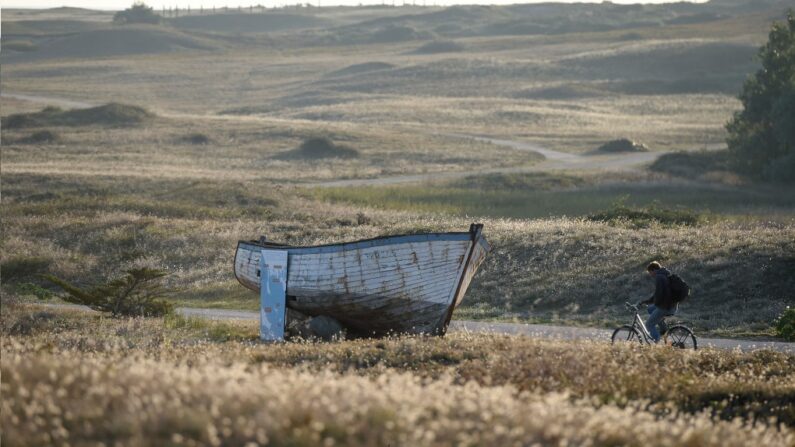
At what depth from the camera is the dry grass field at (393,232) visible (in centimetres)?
916

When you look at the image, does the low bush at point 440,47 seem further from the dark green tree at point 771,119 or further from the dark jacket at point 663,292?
the dark jacket at point 663,292

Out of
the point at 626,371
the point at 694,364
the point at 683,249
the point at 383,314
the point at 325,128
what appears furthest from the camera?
the point at 325,128

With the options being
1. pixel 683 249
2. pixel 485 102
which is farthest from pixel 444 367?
pixel 485 102

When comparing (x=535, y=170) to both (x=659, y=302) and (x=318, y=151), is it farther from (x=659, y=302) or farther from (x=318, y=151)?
(x=659, y=302)

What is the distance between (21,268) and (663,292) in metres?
22.1

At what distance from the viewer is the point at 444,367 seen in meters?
14.8

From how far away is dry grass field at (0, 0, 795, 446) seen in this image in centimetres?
916

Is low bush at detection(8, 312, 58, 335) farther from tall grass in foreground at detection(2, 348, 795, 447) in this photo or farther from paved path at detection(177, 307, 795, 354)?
tall grass in foreground at detection(2, 348, 795, 447)

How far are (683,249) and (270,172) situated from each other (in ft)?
127

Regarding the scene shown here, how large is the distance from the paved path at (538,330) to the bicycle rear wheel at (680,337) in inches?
16.7

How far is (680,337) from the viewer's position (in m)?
19.2

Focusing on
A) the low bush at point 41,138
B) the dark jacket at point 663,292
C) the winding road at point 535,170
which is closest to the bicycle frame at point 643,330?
the dark jacket at point 663,292

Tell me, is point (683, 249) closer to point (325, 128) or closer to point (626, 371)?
point (626, 371)

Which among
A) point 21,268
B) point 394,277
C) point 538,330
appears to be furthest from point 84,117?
point 394,277
